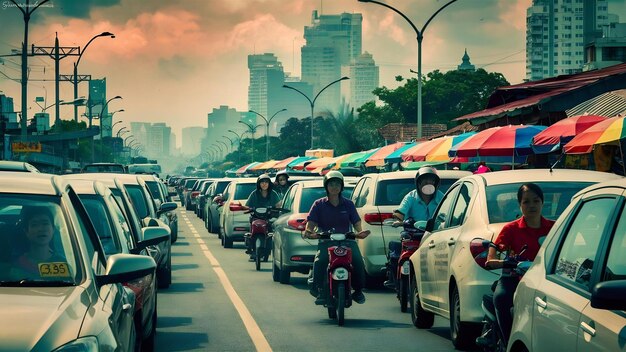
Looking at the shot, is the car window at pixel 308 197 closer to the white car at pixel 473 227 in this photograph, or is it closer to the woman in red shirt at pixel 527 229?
the white car at pixel 473 227

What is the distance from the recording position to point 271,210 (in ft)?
76.0

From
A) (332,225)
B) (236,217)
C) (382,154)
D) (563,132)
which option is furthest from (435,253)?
(382,154)

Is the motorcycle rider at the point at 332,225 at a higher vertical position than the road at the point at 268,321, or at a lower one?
higher

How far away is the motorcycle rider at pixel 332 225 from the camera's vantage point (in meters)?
14.5

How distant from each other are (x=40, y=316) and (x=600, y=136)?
14.6 metres

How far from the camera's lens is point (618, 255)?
220 inches

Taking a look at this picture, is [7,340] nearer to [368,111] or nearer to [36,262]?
[36,262]

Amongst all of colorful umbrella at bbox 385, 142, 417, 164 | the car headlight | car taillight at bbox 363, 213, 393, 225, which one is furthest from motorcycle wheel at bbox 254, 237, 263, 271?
the car headlight

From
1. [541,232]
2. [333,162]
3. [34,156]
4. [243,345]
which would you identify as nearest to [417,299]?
[243,345]

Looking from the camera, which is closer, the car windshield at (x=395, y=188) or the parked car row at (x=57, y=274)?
the parked car row at (x=57, y=274)

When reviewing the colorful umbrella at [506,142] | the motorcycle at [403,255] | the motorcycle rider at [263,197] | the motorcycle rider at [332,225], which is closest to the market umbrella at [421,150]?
the colorful umbrella at [506,142]

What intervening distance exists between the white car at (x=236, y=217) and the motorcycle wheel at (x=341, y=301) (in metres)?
16.1

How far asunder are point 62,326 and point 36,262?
1198mm

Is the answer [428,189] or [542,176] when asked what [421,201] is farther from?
[542,176]
